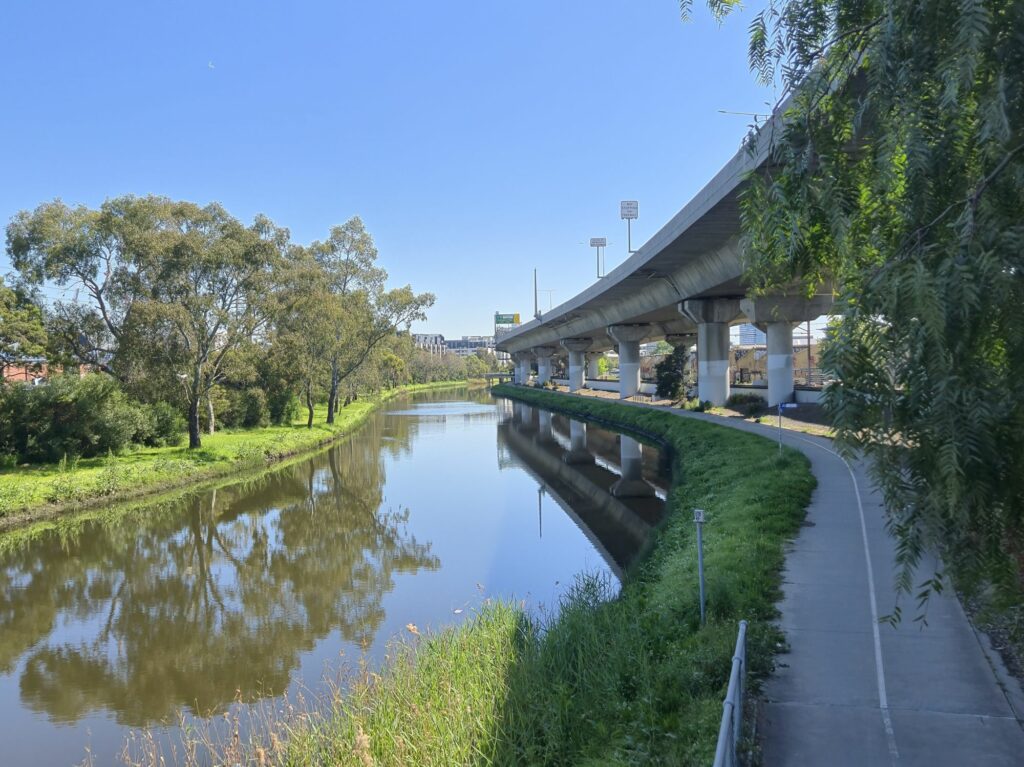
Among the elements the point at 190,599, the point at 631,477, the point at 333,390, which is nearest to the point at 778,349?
the point at 631,477

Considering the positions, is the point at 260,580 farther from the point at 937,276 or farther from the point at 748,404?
the point at 748,404

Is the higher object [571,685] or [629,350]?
[629,350]

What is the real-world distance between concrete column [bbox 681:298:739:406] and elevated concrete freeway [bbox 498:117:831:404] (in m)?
0.05

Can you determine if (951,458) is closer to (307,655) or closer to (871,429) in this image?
(871,429)

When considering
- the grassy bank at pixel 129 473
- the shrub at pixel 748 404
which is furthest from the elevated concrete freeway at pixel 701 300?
the grassy bank at pixel 129 473

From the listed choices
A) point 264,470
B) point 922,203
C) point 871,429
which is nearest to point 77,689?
point 871,429

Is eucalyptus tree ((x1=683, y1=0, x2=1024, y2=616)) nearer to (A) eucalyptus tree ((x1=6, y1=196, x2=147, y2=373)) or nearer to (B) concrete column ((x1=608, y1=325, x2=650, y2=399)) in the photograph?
(A) eucalyptus tree ((x1=6, y1=196, x2=147, y2=373))

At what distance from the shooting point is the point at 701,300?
35.9 m

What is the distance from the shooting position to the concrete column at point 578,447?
1308 inches

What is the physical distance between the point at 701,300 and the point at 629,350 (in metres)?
18.9

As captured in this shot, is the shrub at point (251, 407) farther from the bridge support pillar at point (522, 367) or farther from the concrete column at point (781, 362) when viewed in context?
the bridge support pillar at point (522, 367)

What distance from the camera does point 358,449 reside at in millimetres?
40906

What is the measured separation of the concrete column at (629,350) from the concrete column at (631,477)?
17.4 meters

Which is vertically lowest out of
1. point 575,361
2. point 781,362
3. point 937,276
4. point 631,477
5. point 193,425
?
point 631,477
